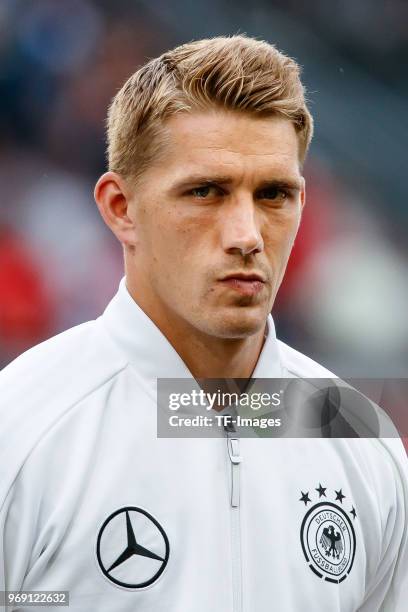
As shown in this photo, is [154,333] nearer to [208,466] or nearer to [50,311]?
[208,466]

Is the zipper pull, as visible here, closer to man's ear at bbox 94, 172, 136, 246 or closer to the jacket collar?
the jacket collar

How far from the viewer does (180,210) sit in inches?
92.0

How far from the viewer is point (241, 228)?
2.27 m

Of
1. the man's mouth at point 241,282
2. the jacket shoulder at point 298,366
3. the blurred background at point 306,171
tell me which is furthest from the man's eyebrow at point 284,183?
the blurred background at point 306,171

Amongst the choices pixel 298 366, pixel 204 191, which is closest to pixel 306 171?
pixel 298 366

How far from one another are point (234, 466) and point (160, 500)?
0.20 meters

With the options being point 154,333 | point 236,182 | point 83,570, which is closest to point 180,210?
point 236,182

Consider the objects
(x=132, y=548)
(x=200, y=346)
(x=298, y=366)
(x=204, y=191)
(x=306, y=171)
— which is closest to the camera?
(x=132, y=548)

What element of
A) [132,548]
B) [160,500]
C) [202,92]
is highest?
[202,92]

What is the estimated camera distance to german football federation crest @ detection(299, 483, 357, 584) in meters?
2.38

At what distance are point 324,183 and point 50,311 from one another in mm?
2061

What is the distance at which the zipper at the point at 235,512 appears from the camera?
2.26m

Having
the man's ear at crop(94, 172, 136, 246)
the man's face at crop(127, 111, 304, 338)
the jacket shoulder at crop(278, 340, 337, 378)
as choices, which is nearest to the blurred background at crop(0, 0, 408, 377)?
the jacket shoulder at crop(278, 340, 337, 378)

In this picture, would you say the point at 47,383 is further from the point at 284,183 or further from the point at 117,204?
the point at 284,183
